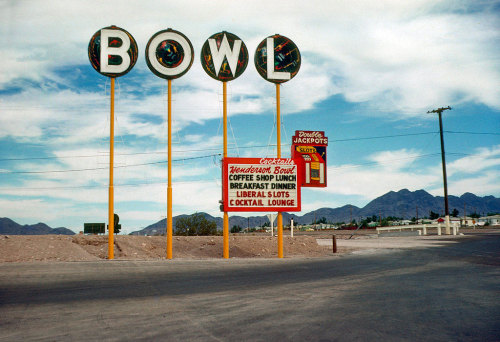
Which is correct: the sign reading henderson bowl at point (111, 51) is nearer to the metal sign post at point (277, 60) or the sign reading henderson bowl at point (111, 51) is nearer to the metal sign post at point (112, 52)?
the metal sign post at point (112, 52)

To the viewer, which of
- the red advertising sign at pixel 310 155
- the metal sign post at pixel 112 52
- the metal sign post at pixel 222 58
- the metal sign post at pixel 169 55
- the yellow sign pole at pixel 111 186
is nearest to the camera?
the yellow sign pole at pixel 111 186

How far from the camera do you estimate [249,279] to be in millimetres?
13602

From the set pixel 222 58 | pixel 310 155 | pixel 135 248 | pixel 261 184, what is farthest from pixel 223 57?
pixel 310 155

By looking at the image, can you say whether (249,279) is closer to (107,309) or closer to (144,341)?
(107,309)

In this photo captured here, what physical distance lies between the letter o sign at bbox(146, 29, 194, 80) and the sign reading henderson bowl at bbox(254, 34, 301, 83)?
4213mm

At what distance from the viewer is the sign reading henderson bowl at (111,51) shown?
2322 centimetres

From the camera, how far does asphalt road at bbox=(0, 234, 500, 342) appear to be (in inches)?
261

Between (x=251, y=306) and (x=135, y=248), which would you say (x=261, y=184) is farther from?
(x=251, y=306)

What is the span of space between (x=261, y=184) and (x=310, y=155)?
18361 millimetres

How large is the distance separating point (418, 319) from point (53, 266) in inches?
592

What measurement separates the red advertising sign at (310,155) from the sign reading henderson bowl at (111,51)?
830 inches

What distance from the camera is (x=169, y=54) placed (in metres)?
24.0

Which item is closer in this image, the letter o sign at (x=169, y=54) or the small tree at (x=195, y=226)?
the letter o sign at (x=169, y=54)

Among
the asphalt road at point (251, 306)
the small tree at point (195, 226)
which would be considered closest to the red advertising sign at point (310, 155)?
the small tree at point (195, 226)
